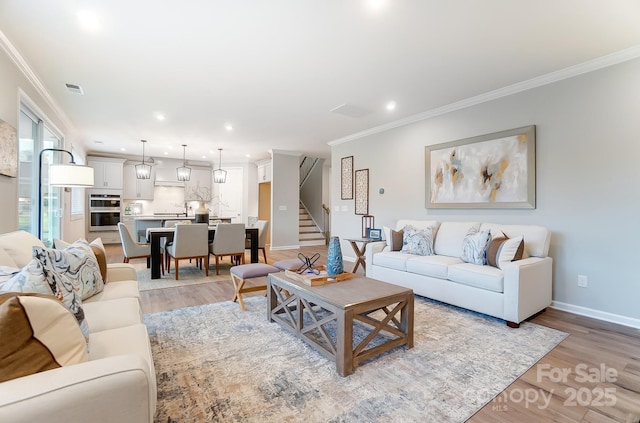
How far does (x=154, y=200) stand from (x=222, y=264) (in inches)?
181

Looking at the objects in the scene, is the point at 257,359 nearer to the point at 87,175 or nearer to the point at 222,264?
the point at 87,175

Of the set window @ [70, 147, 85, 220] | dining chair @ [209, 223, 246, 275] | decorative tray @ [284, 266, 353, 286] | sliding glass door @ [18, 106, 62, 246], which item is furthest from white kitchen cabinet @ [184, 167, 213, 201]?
decorative tray @ [284, 266, 353, 286]

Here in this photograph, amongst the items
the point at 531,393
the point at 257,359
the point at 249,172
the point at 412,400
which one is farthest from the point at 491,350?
the point at 249,172

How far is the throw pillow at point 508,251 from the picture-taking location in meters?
3.02

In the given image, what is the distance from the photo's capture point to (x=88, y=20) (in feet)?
7.73

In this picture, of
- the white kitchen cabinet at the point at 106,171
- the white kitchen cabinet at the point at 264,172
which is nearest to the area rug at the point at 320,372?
the white kitchen cabinet at the point at 264,172

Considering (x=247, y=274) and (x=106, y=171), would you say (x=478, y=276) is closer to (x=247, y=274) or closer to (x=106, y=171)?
(x=247, y=274)

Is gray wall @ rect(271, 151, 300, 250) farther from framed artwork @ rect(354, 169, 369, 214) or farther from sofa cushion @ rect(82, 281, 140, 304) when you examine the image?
sofa cushion @ rect(82, 281, 140, 304)

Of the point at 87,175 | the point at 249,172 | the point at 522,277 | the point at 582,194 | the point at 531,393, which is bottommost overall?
the point at 531,393

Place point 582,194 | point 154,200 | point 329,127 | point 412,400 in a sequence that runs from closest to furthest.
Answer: point 412,400 < point 582,194 < point 329,127 < point 154,200

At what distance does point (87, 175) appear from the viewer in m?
3.36

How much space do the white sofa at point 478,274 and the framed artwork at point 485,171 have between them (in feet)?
1.33

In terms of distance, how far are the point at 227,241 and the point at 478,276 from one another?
3.74m

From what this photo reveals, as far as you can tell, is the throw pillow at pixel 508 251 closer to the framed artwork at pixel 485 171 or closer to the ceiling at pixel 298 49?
the framed artwork at pixel 485 171
